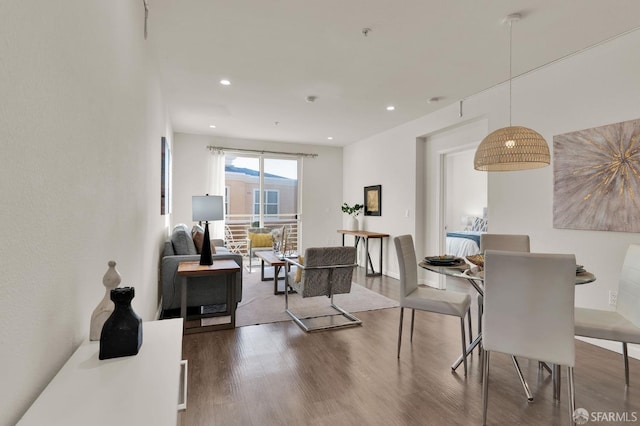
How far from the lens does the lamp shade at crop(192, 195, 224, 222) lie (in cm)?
380

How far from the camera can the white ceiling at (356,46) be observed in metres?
2.41

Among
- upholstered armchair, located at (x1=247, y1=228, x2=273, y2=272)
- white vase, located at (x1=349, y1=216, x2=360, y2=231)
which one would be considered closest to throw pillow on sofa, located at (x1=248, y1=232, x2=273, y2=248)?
upholstered armchair, located at (x1=247, y1=228, x2=273, y2=272)

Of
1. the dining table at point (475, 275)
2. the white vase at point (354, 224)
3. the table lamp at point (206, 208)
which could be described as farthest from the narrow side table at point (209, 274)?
the white vase at point (354, 224)

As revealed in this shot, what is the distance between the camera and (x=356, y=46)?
2.95 meters

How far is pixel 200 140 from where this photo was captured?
6.60 meters

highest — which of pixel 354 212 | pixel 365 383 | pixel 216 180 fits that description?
pixel 216 180

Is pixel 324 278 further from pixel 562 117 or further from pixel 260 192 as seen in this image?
pixel 260 192

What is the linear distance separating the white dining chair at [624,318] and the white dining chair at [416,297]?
743mm

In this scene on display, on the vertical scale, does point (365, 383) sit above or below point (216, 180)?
below

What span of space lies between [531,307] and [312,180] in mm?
6002

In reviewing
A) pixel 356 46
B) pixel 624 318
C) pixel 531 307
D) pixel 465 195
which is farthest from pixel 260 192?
pixel 624 318

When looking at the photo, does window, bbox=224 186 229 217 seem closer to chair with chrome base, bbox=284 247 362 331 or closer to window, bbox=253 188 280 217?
window, bbox=253 188 280 217

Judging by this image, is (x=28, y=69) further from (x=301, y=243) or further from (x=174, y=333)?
(x=301, y=243)

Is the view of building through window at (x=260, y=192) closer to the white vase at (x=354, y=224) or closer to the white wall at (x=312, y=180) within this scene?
the white wall at (x=312, y=180)
